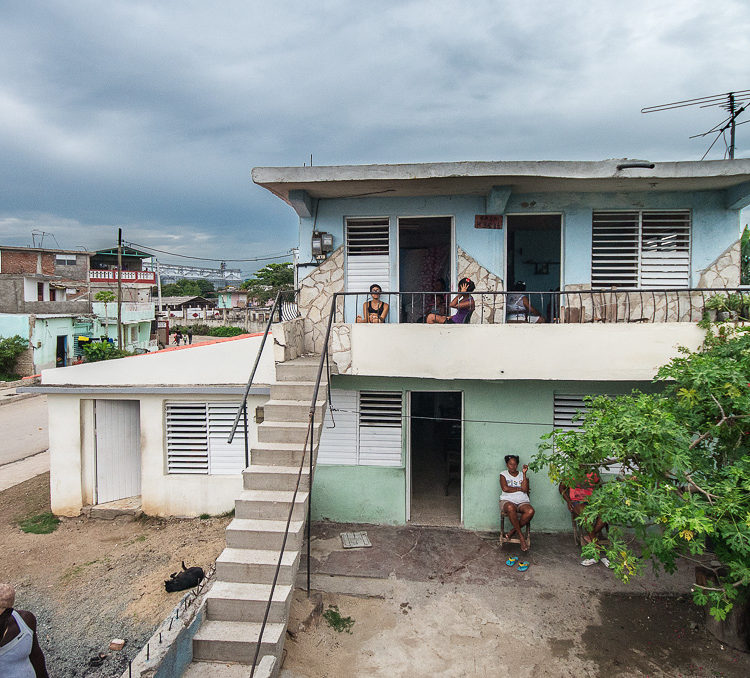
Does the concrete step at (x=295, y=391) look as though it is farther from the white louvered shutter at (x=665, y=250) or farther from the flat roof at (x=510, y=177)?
the white louvered shutter at (x=665, y=250)

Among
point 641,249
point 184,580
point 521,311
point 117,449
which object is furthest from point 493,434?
point 117,449

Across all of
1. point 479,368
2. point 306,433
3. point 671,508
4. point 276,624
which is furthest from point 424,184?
point 276,624

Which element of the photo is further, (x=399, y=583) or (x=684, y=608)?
(x=399, y=583)

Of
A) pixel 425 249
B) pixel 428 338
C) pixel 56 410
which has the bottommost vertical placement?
pixel 56 410

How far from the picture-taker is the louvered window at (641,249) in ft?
27.2

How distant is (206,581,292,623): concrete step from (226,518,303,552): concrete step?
18.1 inches

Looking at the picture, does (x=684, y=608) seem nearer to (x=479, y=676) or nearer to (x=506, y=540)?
(x=506, y=540)

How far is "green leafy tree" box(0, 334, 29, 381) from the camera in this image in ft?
85.1

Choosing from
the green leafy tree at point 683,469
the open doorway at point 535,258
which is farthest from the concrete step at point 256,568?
the open doorway at point 535,258

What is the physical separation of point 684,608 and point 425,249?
919 cm

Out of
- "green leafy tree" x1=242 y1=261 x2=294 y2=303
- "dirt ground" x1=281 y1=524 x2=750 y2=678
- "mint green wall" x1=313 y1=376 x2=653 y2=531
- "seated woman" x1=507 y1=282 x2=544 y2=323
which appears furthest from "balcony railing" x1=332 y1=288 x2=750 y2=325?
"green leafy tree" x1=242 y1=261 x2=294 y2=303

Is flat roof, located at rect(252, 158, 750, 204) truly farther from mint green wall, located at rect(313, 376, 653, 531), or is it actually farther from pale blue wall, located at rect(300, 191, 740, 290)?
mint green wall, located at rect(313, 376, 653, 531)

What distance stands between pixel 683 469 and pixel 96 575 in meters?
8.26

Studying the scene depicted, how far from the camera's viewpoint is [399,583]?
6902mm
